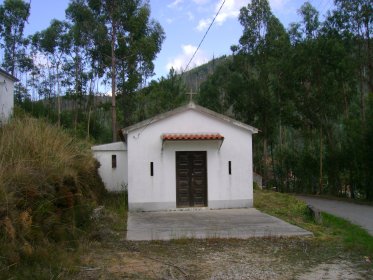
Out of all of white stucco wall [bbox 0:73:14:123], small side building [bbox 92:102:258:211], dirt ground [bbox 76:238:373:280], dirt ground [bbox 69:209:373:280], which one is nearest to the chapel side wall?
white stucco wall [bbox 0:73:14:123]

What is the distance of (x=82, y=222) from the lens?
9.73 metres

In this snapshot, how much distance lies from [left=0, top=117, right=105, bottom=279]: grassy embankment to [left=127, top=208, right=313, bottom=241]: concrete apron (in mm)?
1876

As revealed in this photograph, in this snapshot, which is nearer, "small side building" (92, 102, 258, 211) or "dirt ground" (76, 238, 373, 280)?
"dirt ground" (76, 238, 373, 280)

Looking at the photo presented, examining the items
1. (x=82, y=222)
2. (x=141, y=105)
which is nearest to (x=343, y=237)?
(x=82, y=222)

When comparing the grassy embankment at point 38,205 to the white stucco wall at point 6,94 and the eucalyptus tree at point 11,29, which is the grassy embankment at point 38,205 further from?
the eucalyptus tree at point 11,29

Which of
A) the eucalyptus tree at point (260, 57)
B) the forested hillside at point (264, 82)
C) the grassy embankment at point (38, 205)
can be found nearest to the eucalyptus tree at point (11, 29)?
the forested hillside at point (264, 82)

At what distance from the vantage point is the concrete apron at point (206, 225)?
Answer: 1056 cm

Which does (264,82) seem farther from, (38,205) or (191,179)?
(38,205)

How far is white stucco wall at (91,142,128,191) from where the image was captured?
2084 cm

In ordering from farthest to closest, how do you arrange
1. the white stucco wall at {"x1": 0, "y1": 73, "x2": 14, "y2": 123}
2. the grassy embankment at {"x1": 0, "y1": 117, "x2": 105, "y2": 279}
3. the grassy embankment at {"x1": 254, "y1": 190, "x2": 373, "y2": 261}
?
the white stucco wall at {"x1": 0, "y1": 73, "x2": 14, "y2": 123} → the grassy embankment at {"x1": 254, "y1": 190, "x2": 373, "y2": 261} → the grassy embankment at {"x1": 0, "y1": 117, "x2": 105, "y2": 279}

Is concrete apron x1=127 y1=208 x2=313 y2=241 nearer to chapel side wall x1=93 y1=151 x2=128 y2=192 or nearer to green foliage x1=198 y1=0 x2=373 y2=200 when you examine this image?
chapel side wall x1=93 y1=151 x2=128 y2=192

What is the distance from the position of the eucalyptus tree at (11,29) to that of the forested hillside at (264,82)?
85 mm

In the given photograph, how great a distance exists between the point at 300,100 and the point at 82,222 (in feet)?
72.0

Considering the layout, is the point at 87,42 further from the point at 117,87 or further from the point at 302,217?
the point at 302,217
